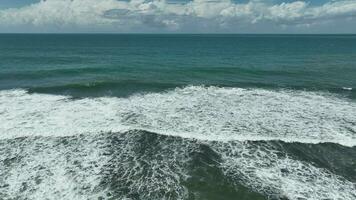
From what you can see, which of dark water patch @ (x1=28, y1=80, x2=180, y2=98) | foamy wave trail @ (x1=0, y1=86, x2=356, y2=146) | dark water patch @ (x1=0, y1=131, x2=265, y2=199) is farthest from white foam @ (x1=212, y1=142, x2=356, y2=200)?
dark water patch @ (x1=28, y1=80, x2=180, y2=98)

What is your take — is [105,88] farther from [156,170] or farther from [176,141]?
[156,170]

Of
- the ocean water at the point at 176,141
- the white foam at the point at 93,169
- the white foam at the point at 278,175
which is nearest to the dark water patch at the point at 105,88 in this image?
the ocean water at the point at 176,141

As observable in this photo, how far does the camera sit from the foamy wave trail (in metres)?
18.5

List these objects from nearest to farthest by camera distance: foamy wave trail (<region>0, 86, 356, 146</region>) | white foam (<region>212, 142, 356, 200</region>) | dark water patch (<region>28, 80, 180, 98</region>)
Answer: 1. white foam (<region>212, 142, 356, 200</region>)
2. foamy wave trail (<region>0, 86, 356, 146</region>)
3. dark water patch (<region>28, 80, 180, 98</region>)

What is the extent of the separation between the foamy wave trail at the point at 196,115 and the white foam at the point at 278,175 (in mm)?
1840

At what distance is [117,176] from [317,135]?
1352cm

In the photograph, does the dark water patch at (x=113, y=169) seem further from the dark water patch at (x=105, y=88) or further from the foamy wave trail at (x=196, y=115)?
the dark water patch at (x=105, y=88)

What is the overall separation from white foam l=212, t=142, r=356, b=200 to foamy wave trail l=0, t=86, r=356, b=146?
6.04ft

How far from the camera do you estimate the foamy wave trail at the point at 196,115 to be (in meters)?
18.5

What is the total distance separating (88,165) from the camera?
48.4 ft

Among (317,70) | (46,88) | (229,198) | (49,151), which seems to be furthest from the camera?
(317,70)

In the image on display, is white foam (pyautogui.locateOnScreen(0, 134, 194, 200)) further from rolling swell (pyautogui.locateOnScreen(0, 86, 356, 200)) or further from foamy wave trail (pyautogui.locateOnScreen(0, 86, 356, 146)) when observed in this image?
foamy wave trail (pyautogui.locateOnScreen(0, 86, 356, 146))

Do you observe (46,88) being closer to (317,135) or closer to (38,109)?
(38,109)

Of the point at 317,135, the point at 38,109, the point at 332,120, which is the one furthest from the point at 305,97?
the point at 38,109
